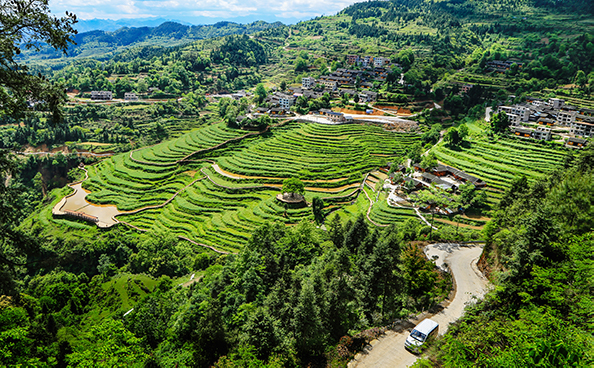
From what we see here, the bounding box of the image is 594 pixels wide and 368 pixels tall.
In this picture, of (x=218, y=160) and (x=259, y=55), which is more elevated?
(x=259, y=55)

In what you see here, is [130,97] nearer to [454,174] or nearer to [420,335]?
[454,174]

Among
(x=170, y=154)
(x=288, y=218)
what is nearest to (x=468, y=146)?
(x=288, y=218)

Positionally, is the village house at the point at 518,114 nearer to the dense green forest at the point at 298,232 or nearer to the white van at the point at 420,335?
the dense green forest at the point at 298,232

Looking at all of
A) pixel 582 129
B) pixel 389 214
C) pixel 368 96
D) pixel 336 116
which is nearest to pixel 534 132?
pixel 582 129

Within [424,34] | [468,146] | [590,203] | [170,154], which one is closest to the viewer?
[590,203]

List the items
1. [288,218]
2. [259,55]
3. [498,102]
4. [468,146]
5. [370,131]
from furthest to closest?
1. [259,55]
2. [498,102]
3. [370,131]
4. [468,146]
5. [288,218]

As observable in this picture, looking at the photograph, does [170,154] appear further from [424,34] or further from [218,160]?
[424,34]

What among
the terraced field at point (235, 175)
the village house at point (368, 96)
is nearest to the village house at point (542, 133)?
the terraced field at point (235, 175)
